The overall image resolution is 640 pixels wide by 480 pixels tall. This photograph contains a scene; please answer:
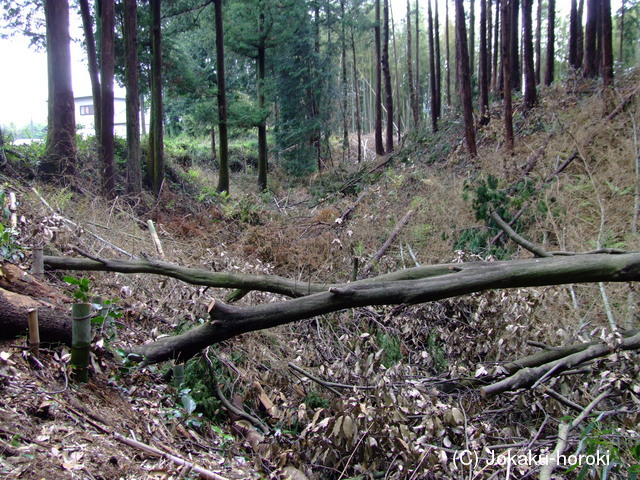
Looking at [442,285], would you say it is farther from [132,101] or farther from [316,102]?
[316,102]

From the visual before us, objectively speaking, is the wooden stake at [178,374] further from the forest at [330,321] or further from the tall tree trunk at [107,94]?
the tall tree trunk at [107,94]

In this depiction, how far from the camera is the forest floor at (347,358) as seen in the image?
301cm

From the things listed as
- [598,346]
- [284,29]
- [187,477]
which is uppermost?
[284,29]

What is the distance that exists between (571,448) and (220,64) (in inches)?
650

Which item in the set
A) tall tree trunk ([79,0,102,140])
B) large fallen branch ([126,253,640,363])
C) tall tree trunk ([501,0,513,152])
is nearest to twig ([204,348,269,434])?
large fallen branch ([126,253,640,363])

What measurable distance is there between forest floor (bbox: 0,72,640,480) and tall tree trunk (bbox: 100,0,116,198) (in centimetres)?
38

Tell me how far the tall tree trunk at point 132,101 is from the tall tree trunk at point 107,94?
2.12 feet

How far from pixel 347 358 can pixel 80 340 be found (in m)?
2.44

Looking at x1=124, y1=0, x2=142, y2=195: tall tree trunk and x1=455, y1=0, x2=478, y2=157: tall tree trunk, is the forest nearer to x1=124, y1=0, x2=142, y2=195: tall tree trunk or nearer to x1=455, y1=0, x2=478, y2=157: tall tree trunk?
x1=124, y1=0, x2=142, y2=195: tall tree trunk

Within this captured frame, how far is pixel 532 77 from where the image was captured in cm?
1457

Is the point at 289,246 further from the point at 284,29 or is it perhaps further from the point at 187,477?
the point at 284,29

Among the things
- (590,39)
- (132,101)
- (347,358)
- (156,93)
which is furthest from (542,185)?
(156,93)

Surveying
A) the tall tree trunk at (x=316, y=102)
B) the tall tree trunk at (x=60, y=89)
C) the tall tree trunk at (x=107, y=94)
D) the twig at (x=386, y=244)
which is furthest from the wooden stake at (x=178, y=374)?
the tall tree trunk at (x=316, y=102)

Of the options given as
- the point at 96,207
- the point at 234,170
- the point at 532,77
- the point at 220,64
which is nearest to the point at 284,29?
the point at 220,64
